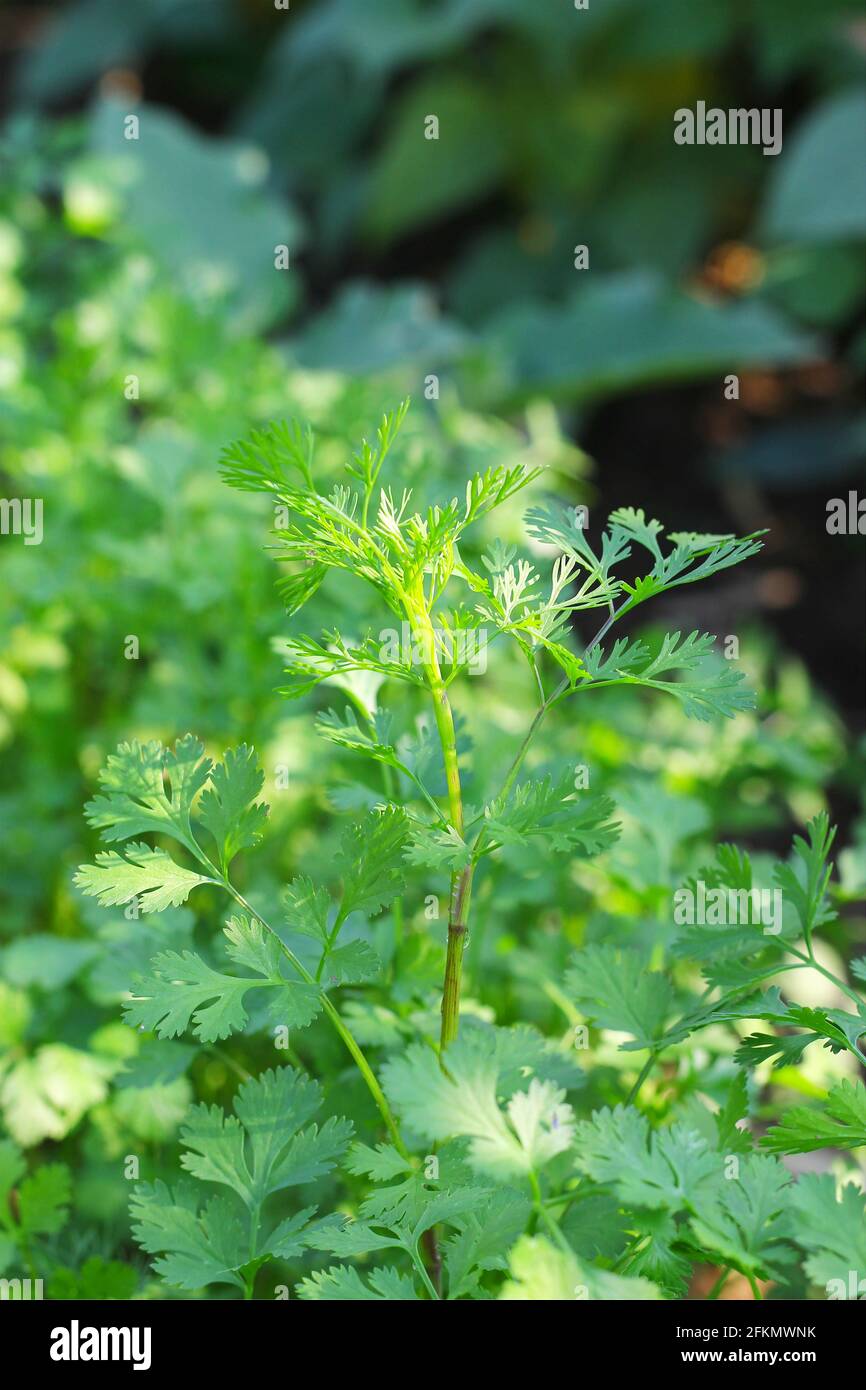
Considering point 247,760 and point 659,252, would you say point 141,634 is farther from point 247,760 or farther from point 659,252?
point 659,252

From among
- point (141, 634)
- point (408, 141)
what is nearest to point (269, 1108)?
point (141, 634)

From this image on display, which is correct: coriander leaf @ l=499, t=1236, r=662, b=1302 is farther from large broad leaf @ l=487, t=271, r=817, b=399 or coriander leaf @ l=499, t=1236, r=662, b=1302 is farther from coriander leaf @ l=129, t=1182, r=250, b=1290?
large broad leaf @ l=487, t=271, r=817, b=399

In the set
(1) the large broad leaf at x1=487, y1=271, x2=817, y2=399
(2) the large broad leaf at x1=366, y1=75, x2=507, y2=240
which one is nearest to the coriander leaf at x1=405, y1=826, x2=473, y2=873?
(1) the large broad leaf at x1=487, y1=271, x2=817, y2=399

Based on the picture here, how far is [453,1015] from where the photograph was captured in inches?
21.7

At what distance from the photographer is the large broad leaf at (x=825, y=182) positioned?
1848 mm

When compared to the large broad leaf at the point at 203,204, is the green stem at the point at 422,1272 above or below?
below

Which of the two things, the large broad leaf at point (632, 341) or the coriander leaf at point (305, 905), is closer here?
the coriander leaf at point (305, 905)

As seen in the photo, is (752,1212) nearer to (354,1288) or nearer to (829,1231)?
(829,1231)

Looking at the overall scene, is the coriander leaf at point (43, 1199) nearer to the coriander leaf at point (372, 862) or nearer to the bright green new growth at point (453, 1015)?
the bright green new growth at point (453, 1015)

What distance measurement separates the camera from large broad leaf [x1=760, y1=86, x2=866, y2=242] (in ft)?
6.06

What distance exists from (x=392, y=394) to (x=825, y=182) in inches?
37.3

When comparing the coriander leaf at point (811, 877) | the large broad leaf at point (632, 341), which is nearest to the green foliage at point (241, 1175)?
the coriander leaf at point (811, 877)

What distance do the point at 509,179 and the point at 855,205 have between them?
0.85m

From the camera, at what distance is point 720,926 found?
60 cm
